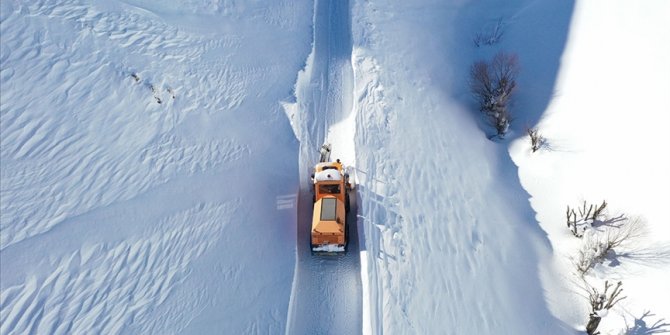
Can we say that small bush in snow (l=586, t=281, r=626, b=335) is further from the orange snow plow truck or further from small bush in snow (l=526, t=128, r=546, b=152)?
the orange snow plow truck

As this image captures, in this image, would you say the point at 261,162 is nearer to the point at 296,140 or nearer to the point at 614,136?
the point at 296,140

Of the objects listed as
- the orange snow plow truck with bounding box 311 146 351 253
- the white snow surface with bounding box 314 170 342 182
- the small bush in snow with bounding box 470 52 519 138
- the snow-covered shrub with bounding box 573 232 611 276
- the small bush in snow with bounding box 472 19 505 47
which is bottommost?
the snow-covered shrub with bounding box 573 232 611 276

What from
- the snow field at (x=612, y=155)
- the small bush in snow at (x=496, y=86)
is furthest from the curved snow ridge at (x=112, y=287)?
the small bush in snow at (x=496, y=86)

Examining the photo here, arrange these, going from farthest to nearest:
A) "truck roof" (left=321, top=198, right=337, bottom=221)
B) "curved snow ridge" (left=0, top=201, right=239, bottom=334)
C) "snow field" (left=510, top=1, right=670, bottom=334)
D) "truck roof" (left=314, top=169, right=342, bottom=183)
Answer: "truck roof" (left=314, top=169, right=342, bottom=183)
"snow field" (left=510, top=1, right=670, bottom=334)
"truck roof" (left=321, top=198, right=337, bottom=221)
"curved snow ridge" (left=0, top=201, right=239, bottom=334)

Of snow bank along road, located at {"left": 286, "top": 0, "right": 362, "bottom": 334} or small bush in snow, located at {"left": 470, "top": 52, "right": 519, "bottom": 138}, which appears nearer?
snow bank along road, located at {"left": 286, "top": 0, "right": 362, "bottom": 334}

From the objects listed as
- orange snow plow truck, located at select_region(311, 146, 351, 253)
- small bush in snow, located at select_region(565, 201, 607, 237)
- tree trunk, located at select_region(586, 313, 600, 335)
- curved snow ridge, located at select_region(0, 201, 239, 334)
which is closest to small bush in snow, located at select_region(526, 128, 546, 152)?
small bush in snow, located at select_region(565, 201, 607, 237)

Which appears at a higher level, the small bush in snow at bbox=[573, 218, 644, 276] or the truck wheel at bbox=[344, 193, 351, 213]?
the truck wheel at bbox=[344, 193, 351, 213]
